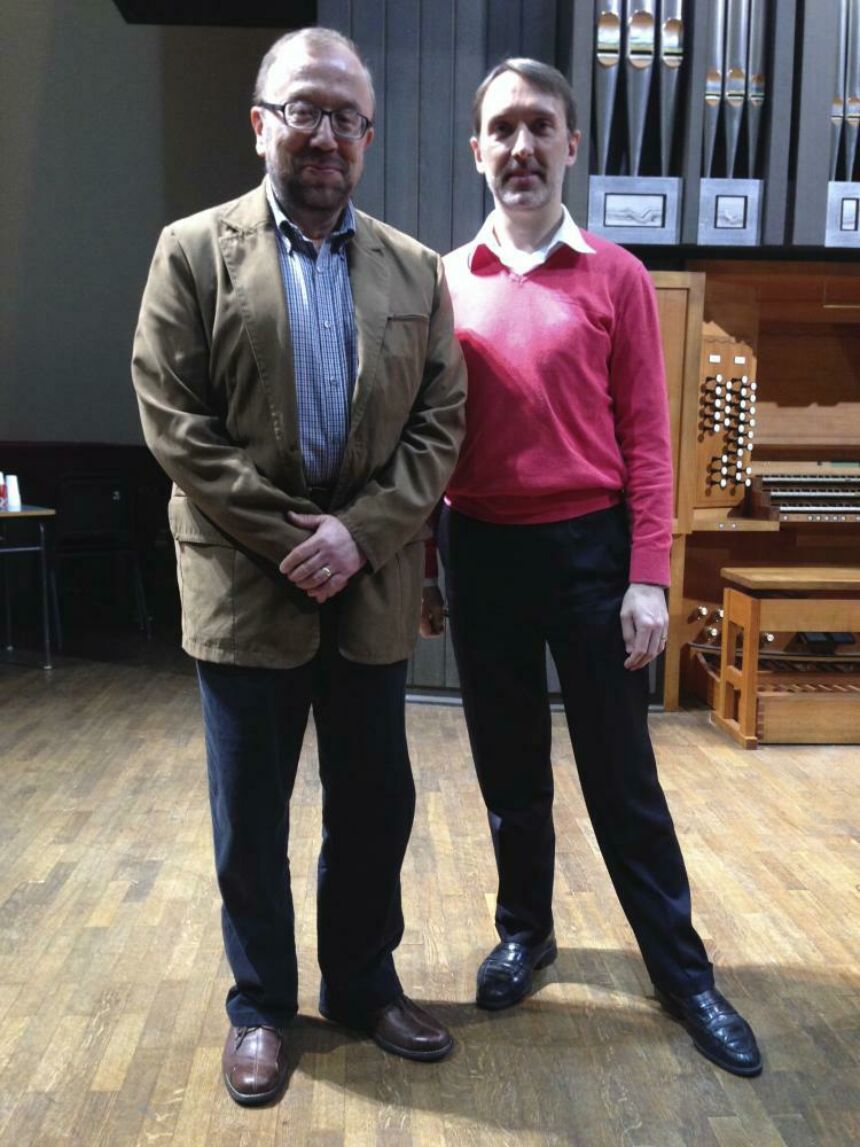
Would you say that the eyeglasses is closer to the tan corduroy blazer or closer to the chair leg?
the tan corduroy blazer

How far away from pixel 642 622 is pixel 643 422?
0.34 meters

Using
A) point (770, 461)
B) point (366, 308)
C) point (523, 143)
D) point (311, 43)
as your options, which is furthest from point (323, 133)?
point (770, 461)

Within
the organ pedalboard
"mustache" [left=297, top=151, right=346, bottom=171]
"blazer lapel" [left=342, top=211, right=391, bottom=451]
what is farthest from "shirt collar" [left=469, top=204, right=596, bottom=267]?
the organ pedalboard

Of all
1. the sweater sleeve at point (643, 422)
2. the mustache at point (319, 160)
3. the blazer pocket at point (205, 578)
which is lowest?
the blazer pocket at point (205, 578)

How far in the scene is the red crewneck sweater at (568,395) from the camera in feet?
6.05

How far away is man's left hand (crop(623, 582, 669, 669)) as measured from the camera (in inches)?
72.6

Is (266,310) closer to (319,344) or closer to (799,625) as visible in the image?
(319,344)

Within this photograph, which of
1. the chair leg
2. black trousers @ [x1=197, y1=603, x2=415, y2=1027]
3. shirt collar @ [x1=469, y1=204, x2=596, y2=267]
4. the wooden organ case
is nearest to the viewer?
black trousers @ [x1=197, y1=603, x2=415, y2=1027]

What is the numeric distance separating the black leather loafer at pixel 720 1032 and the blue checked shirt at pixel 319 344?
1.09 m

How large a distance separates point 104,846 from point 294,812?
0.53m

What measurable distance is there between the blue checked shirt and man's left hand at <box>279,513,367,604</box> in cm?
9

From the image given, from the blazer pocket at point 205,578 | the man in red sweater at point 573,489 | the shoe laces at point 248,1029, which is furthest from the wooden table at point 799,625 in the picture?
the blazer pocket at point 205,578

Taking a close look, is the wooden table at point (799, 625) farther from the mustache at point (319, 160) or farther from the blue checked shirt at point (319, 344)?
the mustache at point (319, 160)

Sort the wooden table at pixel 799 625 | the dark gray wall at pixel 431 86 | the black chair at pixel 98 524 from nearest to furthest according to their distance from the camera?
the wooden table at pixel 799 625 < the dark gray wall at pixel 431 86 < the black chair at pixel 98 524
